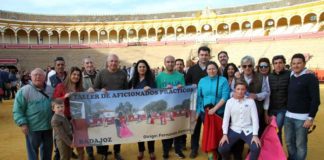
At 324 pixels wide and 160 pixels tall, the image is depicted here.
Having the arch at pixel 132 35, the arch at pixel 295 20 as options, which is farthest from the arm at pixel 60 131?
the arch at pixel 132 35

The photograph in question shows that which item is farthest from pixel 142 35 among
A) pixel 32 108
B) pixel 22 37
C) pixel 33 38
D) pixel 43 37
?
pixel 32 108

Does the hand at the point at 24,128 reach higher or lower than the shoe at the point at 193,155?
higher

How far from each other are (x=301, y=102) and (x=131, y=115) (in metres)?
3.14

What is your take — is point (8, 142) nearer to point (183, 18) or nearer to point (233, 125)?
point (233, 125)

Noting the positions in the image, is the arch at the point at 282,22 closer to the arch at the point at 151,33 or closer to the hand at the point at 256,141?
the arch at the point at 151,33

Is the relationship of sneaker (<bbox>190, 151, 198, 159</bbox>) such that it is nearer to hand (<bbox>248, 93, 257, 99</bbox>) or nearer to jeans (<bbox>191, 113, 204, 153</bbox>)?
jeans (<bbox>191, 113, 204, 153</bbox>)

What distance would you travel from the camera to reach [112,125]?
570cm

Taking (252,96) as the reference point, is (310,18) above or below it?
above

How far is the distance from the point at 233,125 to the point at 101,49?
44031mm

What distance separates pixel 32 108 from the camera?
4.50 meters

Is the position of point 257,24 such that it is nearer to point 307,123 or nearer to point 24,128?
point 307,123

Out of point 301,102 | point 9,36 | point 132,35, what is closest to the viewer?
point 301,102

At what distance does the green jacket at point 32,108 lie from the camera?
441 cm

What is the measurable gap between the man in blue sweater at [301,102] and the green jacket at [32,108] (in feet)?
13.5
